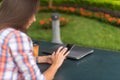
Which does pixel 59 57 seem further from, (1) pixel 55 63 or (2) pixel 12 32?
(2) pixel 12 32

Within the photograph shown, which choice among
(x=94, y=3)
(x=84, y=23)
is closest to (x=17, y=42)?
(x=84, y=23)

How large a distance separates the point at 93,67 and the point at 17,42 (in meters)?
0.72

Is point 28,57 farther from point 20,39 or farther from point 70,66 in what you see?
point 70,66

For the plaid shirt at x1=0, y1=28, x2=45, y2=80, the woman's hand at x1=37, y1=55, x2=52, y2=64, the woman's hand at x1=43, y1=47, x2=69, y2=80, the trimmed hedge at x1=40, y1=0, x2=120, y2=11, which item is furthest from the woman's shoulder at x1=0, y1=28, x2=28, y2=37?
the trimmed hedge at x1=40, y1=0, x2=120, y2=11

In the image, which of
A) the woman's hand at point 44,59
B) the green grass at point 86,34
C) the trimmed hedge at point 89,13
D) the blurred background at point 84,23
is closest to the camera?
the woman's hand at point 44,59

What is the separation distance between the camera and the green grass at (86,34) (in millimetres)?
6270

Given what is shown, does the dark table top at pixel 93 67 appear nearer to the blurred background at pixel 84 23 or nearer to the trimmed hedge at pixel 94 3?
the blurred background at pixel 84 23

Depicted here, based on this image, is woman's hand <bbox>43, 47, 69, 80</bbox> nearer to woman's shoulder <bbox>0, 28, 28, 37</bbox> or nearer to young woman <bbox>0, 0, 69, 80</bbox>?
young woman <bbox>0, 0, 69, 80</bbox>

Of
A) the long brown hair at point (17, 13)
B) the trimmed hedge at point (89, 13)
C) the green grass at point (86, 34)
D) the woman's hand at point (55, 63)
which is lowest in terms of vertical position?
the green grass at point (86, 34)

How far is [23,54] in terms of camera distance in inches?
75.0

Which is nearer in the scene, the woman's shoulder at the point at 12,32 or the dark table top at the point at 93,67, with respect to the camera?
the woman's shoulder at the point at 12,32

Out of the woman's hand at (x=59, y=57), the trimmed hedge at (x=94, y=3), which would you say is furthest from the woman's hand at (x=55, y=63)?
the trimmed hedge at (x=94, y=3)

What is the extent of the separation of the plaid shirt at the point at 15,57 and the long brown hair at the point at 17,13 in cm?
7

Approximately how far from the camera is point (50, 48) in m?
2.87
